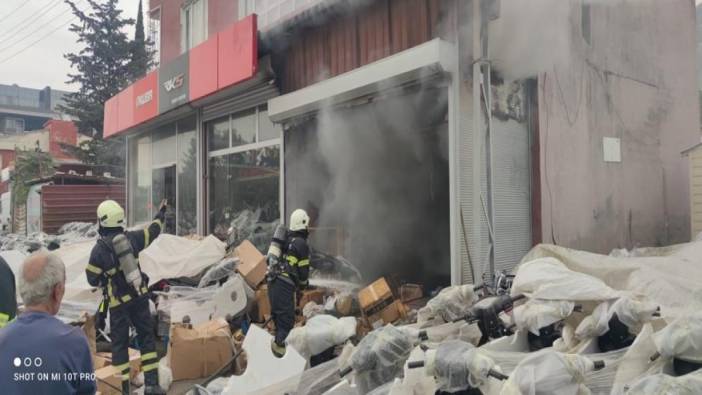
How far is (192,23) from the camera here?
11656mm

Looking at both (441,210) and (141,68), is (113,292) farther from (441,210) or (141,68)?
(141,68)

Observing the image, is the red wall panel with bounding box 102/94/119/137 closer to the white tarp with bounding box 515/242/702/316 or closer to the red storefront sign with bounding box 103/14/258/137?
the red storefront sign with bounding box 103/14/258/137

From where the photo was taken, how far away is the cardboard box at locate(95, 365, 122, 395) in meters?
4.52

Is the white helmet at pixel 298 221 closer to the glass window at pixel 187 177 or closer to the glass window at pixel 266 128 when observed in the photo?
the glass window at pixel 266 128

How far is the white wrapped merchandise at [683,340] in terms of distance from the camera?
246 cm

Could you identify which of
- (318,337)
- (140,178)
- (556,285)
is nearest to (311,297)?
(318,337)

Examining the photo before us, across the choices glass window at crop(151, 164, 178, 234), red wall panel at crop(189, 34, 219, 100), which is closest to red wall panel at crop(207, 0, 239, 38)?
red wall panel at crop(189, 34, 219, 100)

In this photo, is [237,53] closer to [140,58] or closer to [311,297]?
[311,297]

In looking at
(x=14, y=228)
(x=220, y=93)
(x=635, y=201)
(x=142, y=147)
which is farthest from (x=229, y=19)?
(x=14, y=228)

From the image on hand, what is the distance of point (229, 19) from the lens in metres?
10.2

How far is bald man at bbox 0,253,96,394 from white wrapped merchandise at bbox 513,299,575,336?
2.57 m

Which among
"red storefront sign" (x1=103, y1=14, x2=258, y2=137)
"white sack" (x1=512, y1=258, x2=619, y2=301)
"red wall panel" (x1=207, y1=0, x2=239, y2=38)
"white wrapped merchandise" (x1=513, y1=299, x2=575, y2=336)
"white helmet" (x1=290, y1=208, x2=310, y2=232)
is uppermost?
"red wall panel" (x1=207, y1=0, x2=239, y2=38)

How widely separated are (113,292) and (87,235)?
400 inches

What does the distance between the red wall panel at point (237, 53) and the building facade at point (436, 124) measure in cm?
3
